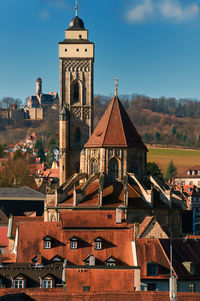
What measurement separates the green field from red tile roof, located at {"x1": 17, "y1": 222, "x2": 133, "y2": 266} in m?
102

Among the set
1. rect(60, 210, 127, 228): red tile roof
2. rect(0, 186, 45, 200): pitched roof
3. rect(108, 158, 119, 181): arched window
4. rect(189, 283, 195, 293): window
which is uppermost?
rect(108, 158, 119, 181): arched window

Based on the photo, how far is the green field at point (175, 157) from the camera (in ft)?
520

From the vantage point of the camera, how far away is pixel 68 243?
53.4 metres

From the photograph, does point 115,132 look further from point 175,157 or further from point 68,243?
point 175,157

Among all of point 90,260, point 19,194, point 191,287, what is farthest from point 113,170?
point 19,194

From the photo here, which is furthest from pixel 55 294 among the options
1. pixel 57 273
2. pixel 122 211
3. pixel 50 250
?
pixel 122 211

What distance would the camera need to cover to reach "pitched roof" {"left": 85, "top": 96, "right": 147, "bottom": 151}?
71.9 m

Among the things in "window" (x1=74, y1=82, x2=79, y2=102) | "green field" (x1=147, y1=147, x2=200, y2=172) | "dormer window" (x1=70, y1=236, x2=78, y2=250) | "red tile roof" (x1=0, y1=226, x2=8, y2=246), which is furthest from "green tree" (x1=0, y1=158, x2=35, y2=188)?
"dormer window" (x1=70, y1=236, x2=78, y2=250)

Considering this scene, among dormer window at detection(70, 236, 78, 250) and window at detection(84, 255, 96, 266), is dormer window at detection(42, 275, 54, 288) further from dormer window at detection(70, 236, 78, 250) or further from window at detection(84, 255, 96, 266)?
dormer window at detection(70, 236, 78, 250)

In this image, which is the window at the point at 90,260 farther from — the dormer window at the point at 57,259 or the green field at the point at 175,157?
the green field at the point at 175,157

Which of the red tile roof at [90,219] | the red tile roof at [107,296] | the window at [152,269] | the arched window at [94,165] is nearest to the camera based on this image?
the red tile roof at [107,296]

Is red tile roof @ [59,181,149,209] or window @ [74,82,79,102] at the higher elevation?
window @ [74,82,79,102]

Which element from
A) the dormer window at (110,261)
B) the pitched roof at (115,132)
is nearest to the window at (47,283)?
the dormer window at (110,261)

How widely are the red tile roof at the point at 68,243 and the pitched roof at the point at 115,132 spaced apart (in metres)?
17.8
